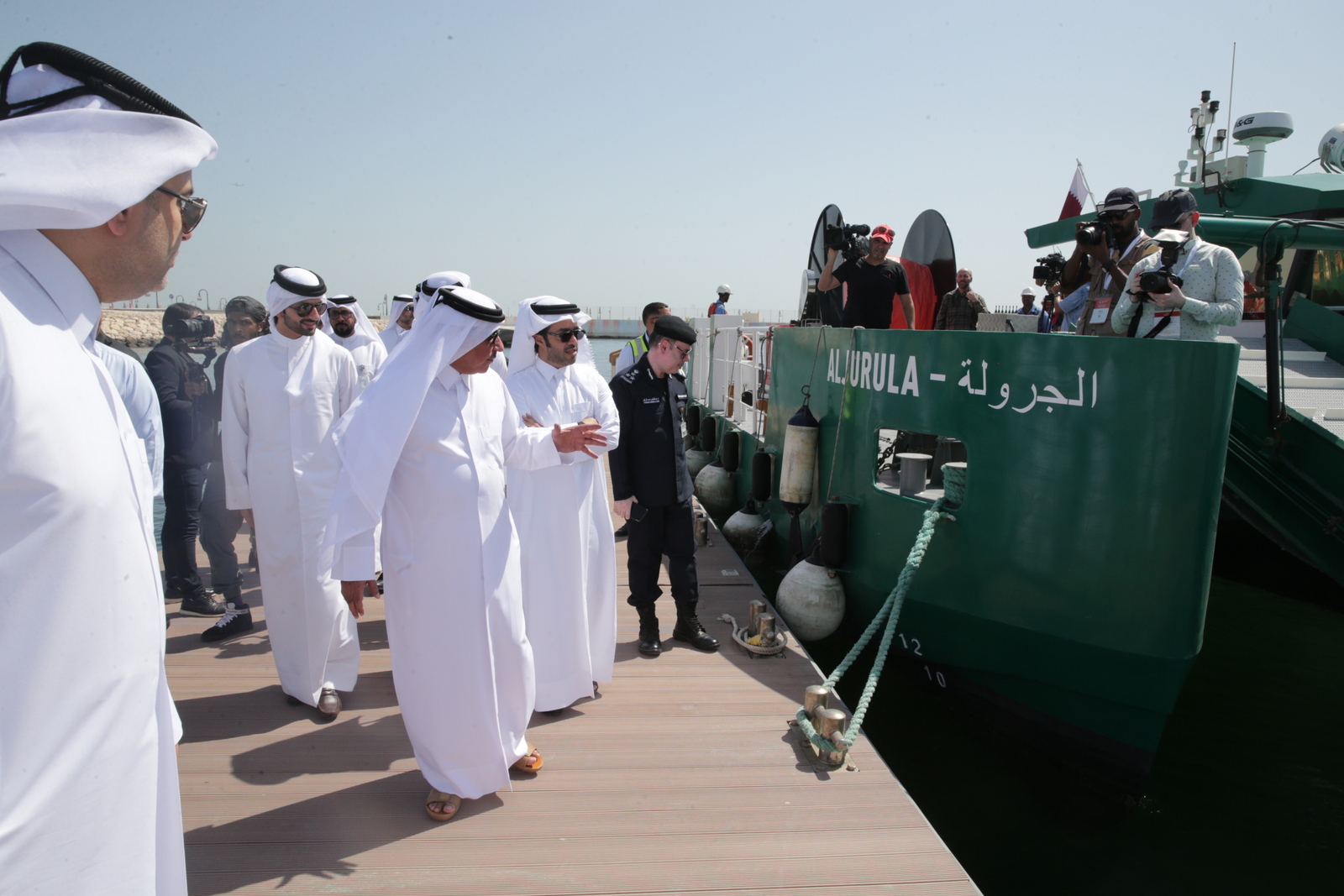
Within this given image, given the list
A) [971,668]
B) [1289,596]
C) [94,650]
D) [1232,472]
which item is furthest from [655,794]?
[1289,596]

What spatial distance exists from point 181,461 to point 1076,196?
10.4 m

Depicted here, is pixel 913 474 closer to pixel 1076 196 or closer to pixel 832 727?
pixel 832 727

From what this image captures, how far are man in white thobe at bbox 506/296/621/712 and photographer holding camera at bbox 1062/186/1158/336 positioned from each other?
292cm

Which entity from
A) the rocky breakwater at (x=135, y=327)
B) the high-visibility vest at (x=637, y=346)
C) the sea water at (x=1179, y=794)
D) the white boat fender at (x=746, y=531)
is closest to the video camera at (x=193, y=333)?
the high-visibility vest at (x=637, y=346)

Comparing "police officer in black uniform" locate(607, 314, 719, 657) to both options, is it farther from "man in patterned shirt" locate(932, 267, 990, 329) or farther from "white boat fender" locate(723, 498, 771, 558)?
"man in patterned shirt" locate(932, 267, 990, 329)

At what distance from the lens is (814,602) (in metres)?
5.57

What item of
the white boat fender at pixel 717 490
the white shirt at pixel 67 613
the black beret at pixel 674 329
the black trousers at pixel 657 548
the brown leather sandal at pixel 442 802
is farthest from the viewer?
the white boat fender at pixel 717 490

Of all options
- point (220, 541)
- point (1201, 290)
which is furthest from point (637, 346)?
point (1201, 290)

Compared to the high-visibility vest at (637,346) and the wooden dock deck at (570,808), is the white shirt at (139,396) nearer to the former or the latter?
the wooden dock deck at (570,808)

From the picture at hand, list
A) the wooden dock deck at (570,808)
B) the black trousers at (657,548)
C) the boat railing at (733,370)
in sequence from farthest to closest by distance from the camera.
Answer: the boat railing at (733,370) < the black trousers at (657,548) < the wooden dock deck at (570,808)

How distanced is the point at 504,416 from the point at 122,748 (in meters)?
2.36

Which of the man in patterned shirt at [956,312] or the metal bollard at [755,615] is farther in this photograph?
the man in patterned shirt at [956,312]

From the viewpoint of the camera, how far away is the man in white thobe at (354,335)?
6.35 metres

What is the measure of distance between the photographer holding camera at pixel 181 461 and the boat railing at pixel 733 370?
496 cm
